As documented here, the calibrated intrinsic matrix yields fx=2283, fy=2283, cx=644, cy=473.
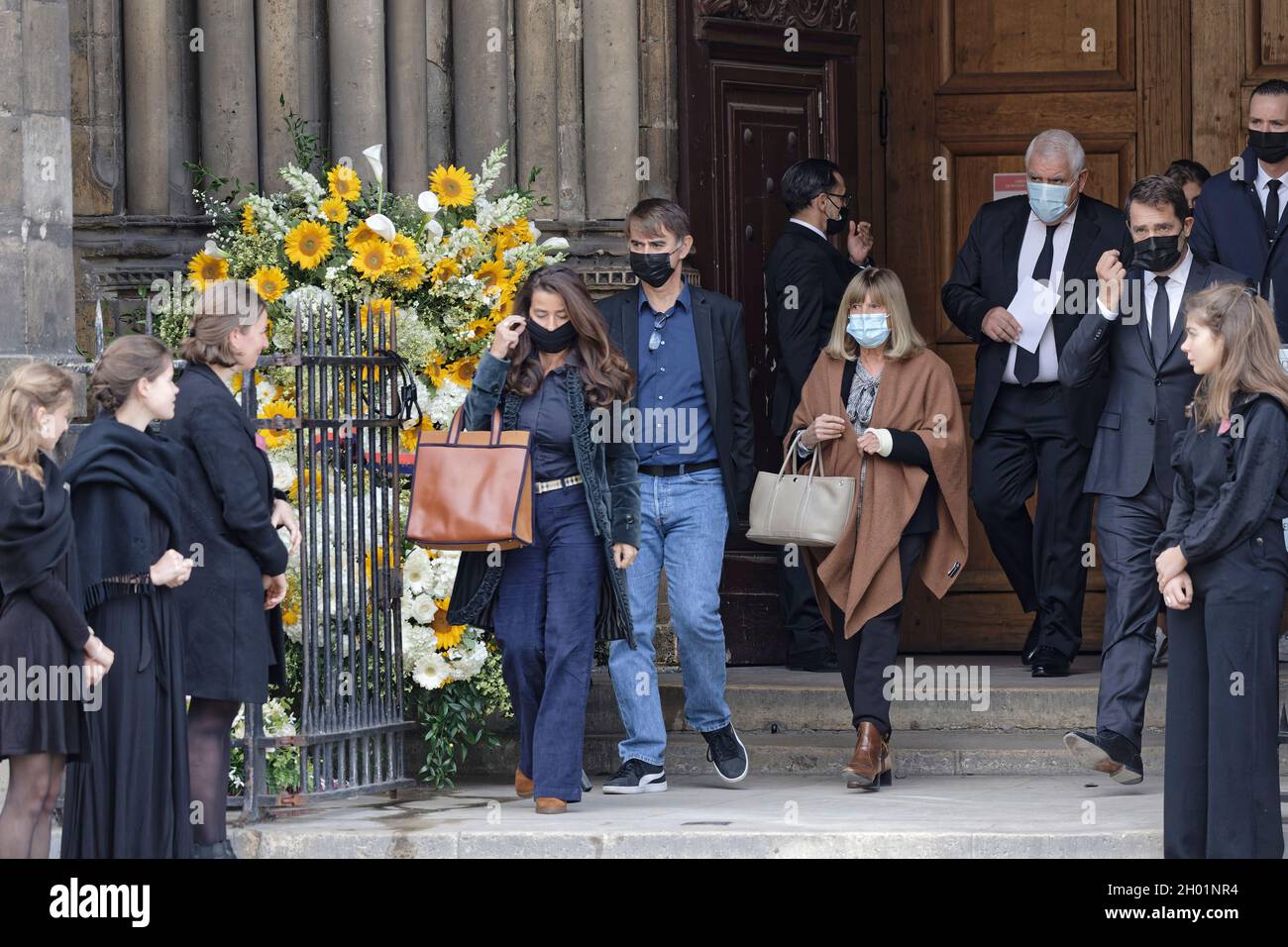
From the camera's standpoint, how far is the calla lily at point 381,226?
8430 mm

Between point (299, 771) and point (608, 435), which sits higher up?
point (608, 435)

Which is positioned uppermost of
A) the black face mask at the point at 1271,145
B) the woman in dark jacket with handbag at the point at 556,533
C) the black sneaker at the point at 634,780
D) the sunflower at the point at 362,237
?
the black face mask at the point at 1271,145

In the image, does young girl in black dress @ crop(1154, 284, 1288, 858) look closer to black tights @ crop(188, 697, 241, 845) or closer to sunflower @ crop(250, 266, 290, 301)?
black tights @ crop(188, 697, 241, 845)

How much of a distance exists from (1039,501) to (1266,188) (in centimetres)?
152

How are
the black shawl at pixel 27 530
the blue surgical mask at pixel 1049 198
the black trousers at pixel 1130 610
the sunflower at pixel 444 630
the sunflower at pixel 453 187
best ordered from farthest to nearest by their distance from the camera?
the blue surgical mask at pixel 1049 198, the sunflower at pixel 453 187, the sunflower at pixel 444 630, the black trousers at pixel 1130 610, the black shawl at pixel 27 530

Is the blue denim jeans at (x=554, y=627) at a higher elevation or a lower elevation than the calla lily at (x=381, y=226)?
lower

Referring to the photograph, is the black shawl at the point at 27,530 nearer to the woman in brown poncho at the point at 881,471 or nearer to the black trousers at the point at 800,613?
the woman in brown poncho at the point at 881,471

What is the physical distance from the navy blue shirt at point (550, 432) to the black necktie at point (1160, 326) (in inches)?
79.9

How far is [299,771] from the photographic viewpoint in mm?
7777

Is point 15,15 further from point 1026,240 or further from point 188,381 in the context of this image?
point 1026,240

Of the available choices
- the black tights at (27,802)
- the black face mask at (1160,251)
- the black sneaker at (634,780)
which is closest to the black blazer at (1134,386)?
the black face mask at (1160,251)

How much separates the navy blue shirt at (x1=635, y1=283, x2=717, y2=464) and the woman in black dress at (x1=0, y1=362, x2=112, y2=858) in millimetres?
2410

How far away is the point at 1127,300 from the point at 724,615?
2.77 m
